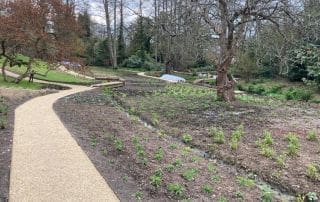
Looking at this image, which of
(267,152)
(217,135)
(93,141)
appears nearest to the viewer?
(267,152)

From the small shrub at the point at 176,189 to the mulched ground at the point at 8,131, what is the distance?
2206mm

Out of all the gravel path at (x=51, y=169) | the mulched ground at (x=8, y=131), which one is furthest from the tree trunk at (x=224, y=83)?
the gravel path at (x=51, y=169)

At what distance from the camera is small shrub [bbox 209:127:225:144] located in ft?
30.1

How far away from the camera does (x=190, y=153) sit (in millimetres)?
8234

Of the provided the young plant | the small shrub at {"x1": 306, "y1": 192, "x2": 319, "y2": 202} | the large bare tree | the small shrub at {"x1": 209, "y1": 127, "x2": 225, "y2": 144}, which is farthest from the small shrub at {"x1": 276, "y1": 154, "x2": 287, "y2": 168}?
the large bare tree

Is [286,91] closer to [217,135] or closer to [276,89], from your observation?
[276,89]

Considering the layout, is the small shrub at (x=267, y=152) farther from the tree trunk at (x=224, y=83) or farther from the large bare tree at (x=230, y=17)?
the tree trunk at (x=224, y=83)

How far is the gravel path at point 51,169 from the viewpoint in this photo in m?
5.37

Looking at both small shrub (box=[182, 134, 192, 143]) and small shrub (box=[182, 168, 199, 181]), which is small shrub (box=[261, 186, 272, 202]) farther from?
small shrub (box=[182, 134, 192, 143])

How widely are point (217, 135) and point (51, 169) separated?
4.47 m

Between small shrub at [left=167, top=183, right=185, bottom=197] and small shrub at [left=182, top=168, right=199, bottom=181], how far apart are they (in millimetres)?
493

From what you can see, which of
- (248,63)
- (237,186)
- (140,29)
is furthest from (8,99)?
(140,29)

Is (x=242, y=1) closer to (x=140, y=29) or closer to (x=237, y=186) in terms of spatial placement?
(x=237, y=186)

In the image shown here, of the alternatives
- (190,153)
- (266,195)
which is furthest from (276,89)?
(266,195)
